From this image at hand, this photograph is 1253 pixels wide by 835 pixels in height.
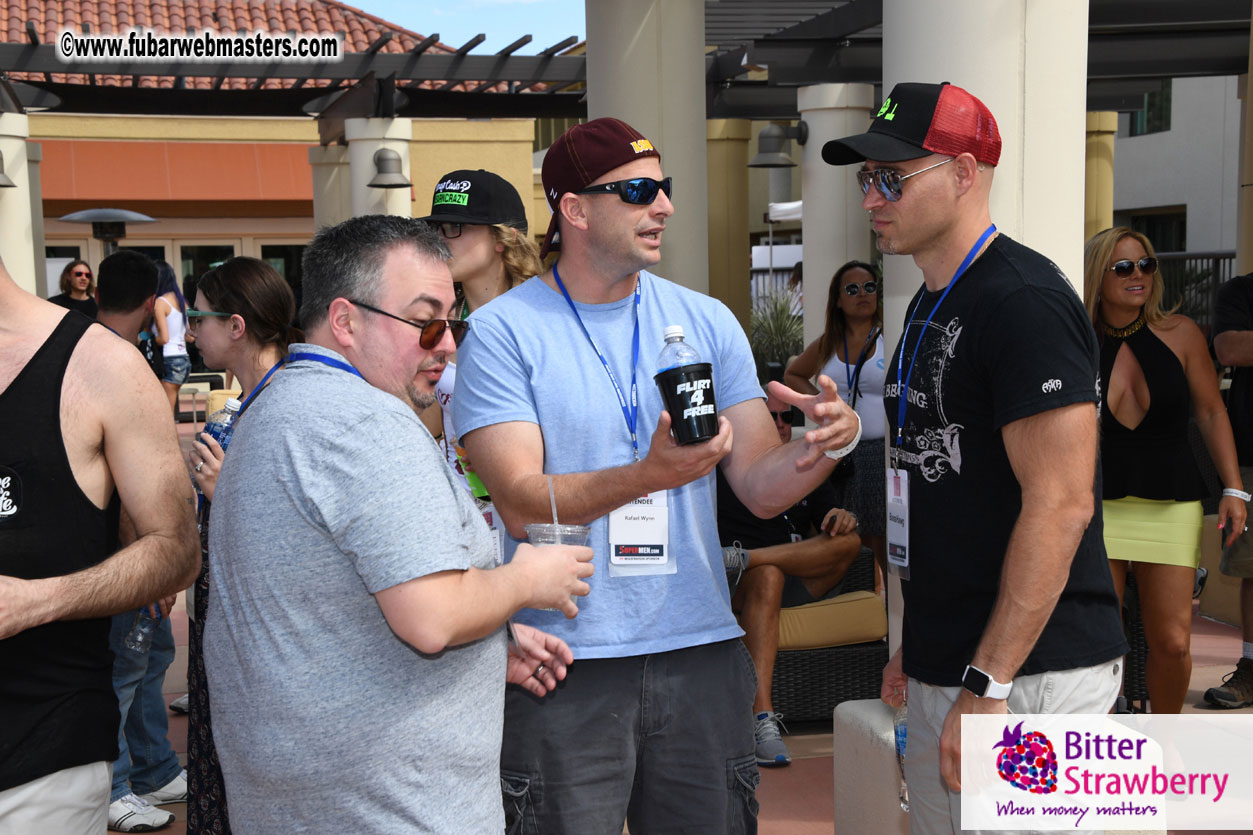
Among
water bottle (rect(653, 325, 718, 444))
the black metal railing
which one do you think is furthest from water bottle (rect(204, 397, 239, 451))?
the black metal railing

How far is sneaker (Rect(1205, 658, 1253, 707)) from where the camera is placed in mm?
5445

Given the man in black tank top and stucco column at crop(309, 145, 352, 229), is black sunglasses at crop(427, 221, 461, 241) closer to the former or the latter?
the man in black tank top

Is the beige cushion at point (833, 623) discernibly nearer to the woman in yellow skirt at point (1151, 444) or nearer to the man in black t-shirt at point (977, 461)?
the woman in yellow skirt at point (1151, 444)

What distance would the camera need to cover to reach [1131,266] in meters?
4.48

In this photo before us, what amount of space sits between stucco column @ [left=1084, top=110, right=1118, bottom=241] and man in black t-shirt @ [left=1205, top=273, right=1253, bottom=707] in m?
11.4

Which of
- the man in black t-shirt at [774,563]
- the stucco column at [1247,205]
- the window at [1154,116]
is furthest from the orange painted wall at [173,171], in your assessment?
the man in black t-shirt at [774,563]

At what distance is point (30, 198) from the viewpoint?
13.0m

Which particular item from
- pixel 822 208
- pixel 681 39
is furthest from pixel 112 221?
pixel 681 39

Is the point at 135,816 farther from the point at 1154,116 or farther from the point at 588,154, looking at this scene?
the point at 1154,116

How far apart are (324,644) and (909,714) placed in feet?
4.61

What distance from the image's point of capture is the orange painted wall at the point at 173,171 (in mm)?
23484

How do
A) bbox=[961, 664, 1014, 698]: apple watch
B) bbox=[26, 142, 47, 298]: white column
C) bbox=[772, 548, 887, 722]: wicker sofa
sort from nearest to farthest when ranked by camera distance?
bbox=[961, 664, 1014, 698]: apple watch, bbox=[772, 548, 887, 722]: wicker sofa, bbox=[26, 142, 47, 298]: white column

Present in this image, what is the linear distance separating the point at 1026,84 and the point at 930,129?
103cm

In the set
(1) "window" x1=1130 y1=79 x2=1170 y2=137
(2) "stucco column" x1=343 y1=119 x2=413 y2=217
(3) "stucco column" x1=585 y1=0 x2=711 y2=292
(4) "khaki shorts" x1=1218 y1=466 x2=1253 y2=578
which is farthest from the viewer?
(1) "window" x1=1130 y1=79 x2=1170 y2=137
